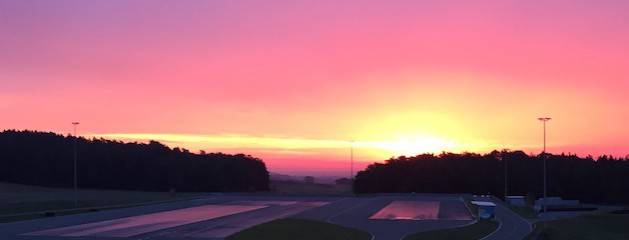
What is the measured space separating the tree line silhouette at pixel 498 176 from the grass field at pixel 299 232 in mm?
78677

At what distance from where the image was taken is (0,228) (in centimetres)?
4359

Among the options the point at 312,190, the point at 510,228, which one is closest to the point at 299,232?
the point at 510,228

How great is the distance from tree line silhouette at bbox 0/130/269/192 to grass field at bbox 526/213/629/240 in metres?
67.9

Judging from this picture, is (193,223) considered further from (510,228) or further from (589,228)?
(589,228)

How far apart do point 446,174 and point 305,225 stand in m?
87.6

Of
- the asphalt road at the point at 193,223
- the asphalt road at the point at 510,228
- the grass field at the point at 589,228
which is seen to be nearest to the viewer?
the asphalt road at the point at 193,223

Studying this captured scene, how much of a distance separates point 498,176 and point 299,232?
94312 mm

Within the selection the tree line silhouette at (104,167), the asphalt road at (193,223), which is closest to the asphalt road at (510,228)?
the asphalt road at (193,223)

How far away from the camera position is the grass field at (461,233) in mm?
41031

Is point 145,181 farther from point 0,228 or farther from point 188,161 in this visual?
point 0,228

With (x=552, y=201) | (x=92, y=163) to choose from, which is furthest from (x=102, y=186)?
(x=552, y=201)

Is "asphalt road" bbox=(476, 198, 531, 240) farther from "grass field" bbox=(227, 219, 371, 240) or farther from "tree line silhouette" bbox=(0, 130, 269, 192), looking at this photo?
"tree line silhouette" bbox=(0, 130, 269, 192)

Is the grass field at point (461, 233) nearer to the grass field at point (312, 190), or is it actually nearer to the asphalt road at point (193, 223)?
the asphalt road at point (193, 223)

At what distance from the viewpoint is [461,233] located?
4422 cm
